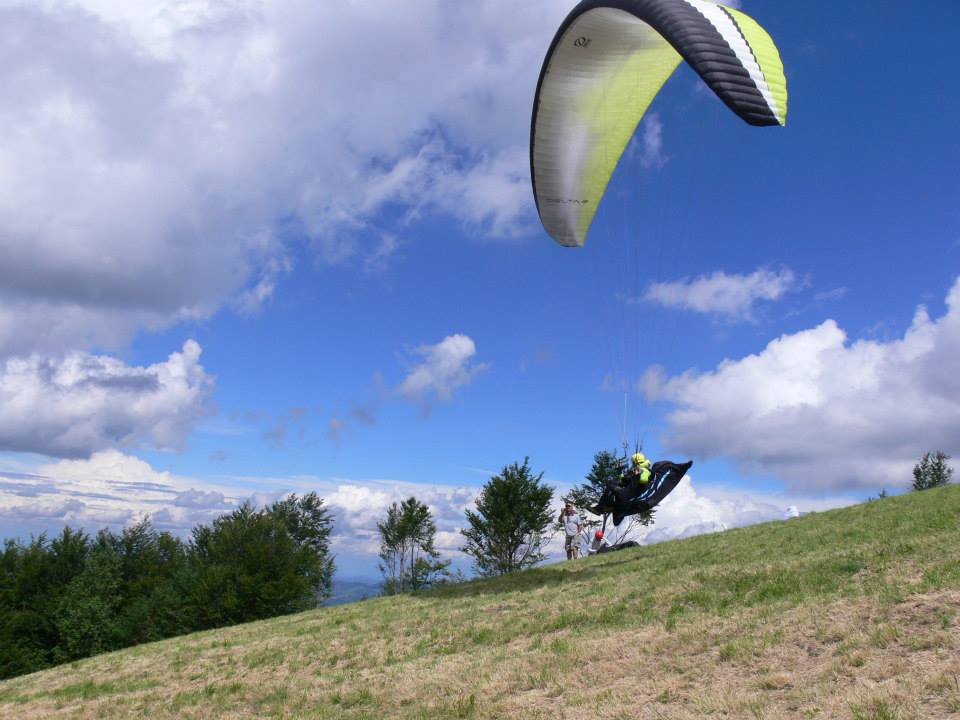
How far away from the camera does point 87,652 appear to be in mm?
46062

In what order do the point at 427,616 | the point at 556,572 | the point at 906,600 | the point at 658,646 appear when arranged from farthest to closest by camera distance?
the point at 556,572, the point at 427,616, the point at 658,646, the point at 906,600

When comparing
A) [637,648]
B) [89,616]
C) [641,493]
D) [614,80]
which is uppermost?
[614,80]

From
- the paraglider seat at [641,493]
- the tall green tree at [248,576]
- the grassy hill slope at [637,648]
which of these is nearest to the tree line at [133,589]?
the tall green tree at [248,576]

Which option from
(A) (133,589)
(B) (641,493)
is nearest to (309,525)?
(A) (133,589)

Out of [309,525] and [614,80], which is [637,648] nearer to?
[614,80]

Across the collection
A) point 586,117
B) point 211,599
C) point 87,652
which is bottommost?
point 87,652

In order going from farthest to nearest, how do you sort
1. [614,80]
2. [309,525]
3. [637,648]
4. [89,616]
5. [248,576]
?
[309,525] < [89,616] < [248,576] < [614,80] < [637,648]

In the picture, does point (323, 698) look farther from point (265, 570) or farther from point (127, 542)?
point (127, 542)

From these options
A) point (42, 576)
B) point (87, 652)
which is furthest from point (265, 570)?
point (42, 576)

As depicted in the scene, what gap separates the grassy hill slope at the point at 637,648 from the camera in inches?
277

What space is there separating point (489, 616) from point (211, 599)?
34.4 metres

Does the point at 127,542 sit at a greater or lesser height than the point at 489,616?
greater

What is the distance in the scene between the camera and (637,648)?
914 cm

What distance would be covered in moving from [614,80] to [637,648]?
10.8m
